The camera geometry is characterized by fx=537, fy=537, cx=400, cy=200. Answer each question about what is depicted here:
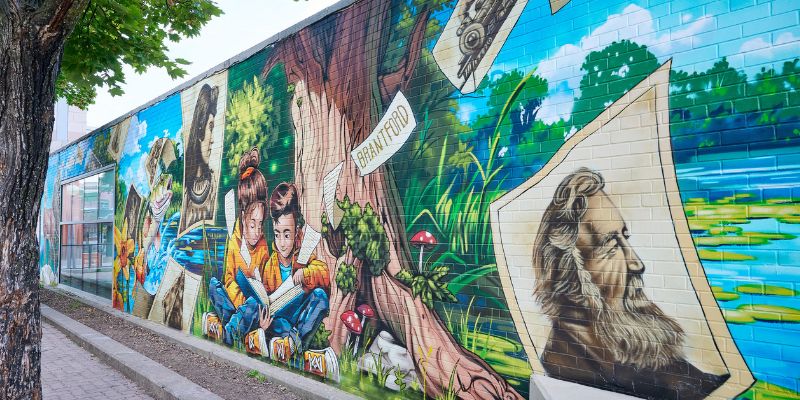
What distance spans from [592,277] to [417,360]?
1841 millimetres

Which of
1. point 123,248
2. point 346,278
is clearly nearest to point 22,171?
point 346,278

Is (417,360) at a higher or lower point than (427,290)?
lower

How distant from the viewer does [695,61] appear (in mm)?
3119

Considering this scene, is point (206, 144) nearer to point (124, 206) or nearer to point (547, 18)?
point (124, 206)

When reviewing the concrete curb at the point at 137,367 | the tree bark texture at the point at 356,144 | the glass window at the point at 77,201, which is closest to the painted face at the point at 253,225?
the tree bark texture at the point at 356,144

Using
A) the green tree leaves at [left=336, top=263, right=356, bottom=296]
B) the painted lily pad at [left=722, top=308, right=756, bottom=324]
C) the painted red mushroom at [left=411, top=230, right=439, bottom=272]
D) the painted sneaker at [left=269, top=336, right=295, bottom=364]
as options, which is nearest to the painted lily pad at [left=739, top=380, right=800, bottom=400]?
the painted lily pad at [left=722, top=308, right=756, bottom=324]

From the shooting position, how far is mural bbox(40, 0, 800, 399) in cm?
294

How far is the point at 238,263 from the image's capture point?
283 inches

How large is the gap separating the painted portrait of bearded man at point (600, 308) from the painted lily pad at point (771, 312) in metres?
0.38

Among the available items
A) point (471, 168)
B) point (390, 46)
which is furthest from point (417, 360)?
point (390, 46)

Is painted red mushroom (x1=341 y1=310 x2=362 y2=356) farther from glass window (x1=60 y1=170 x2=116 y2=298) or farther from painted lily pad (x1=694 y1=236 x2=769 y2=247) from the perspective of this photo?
glass window (x1=60 y1=170 x2=116 y2=298)

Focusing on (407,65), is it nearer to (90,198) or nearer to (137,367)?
(137,367)

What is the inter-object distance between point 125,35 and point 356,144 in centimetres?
444

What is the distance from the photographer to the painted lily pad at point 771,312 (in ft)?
9.09
